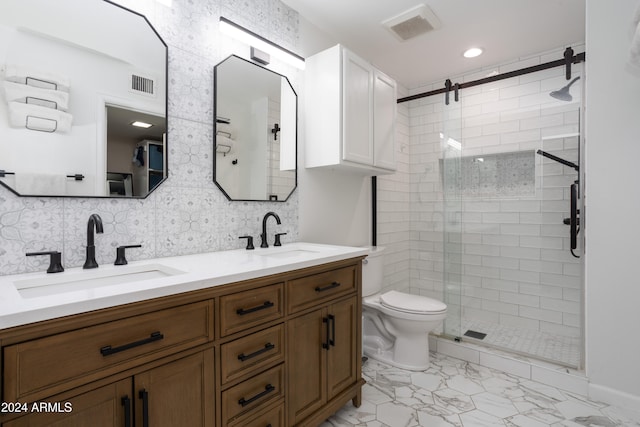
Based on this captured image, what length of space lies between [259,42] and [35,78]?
46.5 inches

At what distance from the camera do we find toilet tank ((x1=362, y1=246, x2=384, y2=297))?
2521 millimetres

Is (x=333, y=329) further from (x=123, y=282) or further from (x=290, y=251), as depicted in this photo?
(x=123, y=282)

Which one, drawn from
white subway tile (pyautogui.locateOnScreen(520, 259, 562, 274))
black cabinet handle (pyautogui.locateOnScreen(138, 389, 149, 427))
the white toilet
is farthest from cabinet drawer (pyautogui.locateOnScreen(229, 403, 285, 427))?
white subway tile (pyautogui.locateOnScreen(520, 259, 562, 274))

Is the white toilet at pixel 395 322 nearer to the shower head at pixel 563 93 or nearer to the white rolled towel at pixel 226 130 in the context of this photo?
the white rolled towel at pixel 226 130

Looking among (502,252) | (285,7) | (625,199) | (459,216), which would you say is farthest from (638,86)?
(285,7)

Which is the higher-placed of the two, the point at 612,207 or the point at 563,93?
the point at 563,93

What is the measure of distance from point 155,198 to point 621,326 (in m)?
2.73

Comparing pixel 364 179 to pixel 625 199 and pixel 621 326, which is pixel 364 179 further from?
pixel 621 326

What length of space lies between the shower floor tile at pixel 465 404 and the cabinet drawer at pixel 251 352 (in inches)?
29.0

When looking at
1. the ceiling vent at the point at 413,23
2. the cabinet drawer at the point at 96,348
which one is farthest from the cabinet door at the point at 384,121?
the cabinet drawer at the point at 96,348

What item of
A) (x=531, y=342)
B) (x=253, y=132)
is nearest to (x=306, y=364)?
(x=253, y=132)

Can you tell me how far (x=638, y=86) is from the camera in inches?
73.4

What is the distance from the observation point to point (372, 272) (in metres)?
2.57

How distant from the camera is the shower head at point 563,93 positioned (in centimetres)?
255
